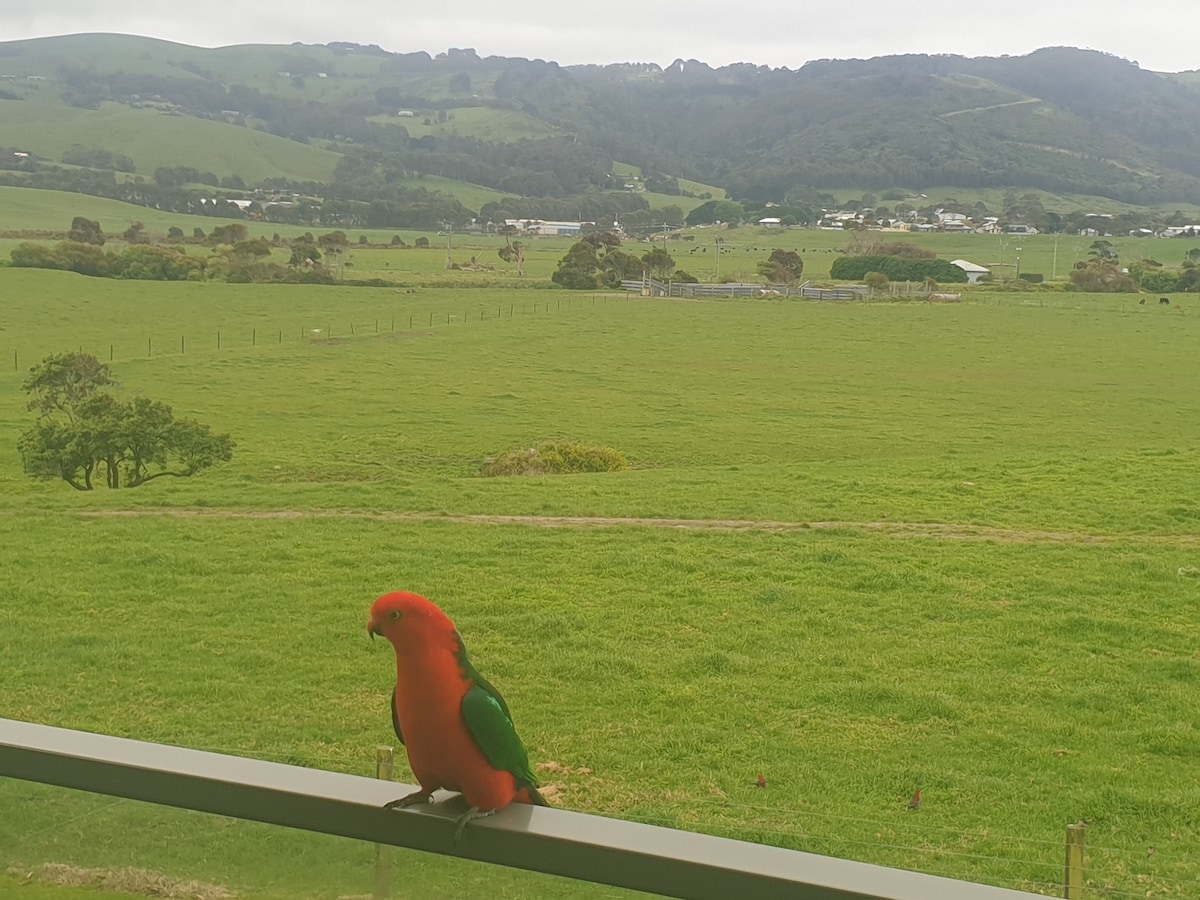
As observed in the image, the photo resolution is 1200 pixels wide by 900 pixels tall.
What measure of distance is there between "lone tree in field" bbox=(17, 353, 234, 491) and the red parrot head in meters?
18.6

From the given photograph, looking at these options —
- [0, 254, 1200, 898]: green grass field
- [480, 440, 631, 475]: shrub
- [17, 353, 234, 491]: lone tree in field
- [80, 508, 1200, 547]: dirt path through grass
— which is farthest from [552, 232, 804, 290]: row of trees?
[80, 508, 1200, 547]: dirt path through grass

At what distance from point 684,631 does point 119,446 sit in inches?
499

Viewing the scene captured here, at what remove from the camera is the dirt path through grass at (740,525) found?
1425cm

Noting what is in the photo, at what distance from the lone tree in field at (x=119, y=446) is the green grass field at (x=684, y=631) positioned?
50 centimetres

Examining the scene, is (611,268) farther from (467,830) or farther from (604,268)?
(467,830)

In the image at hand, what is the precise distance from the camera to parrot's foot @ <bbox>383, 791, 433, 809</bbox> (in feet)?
6.91

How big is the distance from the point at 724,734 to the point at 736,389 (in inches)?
1035

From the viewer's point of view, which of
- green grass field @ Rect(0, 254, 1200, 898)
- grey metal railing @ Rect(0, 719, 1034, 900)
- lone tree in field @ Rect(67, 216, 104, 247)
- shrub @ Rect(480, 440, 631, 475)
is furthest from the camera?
lone tree in field @ Rect(67, 216, 104, 247)

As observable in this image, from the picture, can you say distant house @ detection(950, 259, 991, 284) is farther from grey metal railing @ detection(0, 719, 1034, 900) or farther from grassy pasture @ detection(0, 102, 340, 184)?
grassy pasture @ detection(0, 102, 340, 184)

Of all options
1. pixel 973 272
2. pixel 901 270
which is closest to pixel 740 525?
pixel 901 270

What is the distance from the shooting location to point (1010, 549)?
13.6 meters

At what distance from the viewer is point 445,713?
2395 millimetres

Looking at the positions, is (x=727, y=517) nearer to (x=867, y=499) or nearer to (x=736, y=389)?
(x=867, y=499)

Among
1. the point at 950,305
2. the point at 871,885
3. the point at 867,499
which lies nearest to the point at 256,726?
the point at 871,885
